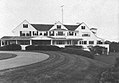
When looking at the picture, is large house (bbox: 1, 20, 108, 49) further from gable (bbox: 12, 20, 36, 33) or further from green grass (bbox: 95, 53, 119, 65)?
green grass (bbox: 95, 53, 119, 65)

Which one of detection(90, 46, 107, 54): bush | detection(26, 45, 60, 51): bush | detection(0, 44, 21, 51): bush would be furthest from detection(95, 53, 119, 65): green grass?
detection(0, 44, 21, 51): bush

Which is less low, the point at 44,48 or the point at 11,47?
the point at 11,47

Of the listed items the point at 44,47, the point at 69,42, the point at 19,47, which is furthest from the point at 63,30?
the point at 19,47

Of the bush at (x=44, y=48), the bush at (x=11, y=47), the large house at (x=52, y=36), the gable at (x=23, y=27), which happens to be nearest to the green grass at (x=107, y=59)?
the bush at (x=44, y=48)

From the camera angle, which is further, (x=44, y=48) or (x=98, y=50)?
(x=98, y=50)

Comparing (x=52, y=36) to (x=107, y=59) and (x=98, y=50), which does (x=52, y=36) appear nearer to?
(x=98, y=50)

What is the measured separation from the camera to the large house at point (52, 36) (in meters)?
42.7

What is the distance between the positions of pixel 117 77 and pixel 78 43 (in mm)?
35142

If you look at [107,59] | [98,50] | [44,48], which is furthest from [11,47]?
[98,50]

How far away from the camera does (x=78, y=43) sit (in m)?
45.3

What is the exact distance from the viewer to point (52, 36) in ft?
151

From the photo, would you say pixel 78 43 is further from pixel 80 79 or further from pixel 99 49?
pixel 80 79

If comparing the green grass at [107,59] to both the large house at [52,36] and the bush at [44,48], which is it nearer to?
the bush at [44,48]

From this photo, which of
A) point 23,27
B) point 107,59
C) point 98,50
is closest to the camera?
point 107,59
